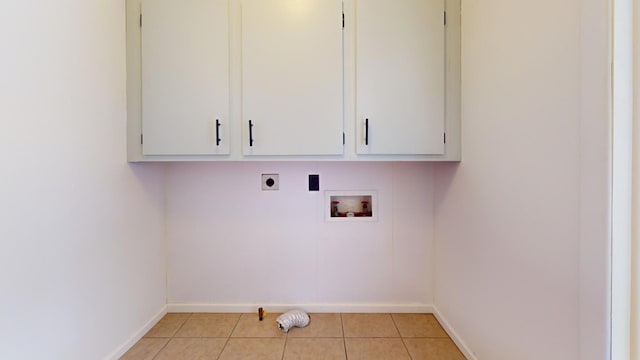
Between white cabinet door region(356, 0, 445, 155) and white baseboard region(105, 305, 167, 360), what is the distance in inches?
63.6

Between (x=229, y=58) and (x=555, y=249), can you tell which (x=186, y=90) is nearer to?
(x=229, y=58)

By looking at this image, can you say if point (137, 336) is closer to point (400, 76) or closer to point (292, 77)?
point (292, 77)

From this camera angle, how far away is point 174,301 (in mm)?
2092

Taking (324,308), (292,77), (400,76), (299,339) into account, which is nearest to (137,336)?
(299,339)

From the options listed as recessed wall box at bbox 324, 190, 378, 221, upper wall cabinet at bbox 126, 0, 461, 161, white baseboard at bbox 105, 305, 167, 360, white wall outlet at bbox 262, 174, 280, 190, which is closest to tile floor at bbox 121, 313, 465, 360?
white baseboard at bbox 105, 305, 167, 360

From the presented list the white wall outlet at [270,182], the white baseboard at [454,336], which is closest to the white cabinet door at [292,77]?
the white wall outlet at [270,182]

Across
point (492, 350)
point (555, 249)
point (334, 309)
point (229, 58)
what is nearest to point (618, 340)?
point (555, 249)

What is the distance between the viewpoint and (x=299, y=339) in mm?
1745

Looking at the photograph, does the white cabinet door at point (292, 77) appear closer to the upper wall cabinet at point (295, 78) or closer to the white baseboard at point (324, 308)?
the upper wall cabinet at point (295, 78)

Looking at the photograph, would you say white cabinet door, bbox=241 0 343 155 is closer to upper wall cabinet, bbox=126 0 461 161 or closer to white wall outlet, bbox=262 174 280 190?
upper wall cabinet, bbox=126 0 461 161

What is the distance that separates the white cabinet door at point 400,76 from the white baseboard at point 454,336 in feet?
3.34

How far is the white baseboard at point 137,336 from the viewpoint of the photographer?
1555 mm

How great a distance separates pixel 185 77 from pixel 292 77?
0.57 metres

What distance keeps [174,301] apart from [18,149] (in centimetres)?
140
